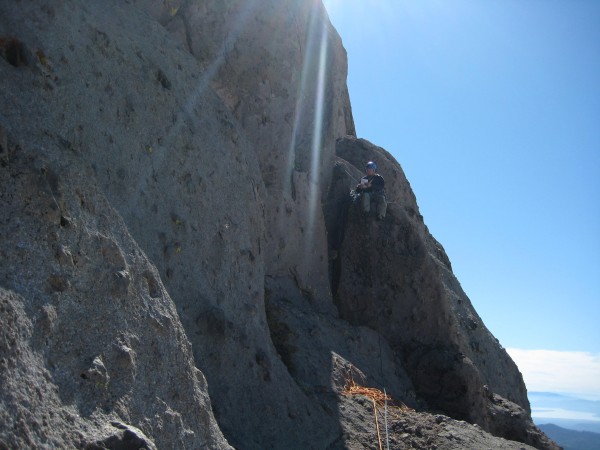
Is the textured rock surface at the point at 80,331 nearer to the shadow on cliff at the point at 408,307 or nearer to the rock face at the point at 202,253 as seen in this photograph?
the rock face at the point at 202,253

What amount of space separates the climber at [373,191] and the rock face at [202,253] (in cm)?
39

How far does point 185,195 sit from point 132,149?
1.29 meters

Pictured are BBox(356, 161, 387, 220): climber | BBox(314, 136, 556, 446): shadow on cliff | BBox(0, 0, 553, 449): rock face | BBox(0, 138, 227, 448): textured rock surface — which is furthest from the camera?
BBox(356, 161, 387, 220): climber

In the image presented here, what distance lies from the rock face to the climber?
0.39m

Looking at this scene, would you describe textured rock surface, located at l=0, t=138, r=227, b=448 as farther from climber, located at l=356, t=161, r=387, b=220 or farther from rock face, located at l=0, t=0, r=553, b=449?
climber, located at l=356, t=161, r=387, b=220

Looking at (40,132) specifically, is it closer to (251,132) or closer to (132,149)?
(132,149)

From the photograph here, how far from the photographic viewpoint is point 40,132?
7.38 m

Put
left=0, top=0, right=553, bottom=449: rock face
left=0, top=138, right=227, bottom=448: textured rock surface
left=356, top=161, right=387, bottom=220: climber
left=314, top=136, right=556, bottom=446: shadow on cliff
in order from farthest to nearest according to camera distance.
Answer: left=356, top=161, right=387, bottom=220: climber
left=314, top=136, right=556, bottom=446: shadow on cliff
left=0, top=0, right=553, bottom=449: rock face
left=0, top=138, right=227, bottom=448: textured rock surface

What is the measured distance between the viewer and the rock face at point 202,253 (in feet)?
20.1

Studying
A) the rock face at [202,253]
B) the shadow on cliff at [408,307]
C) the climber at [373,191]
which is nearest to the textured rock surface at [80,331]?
the rock face at [202,253]

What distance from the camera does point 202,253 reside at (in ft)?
35.5

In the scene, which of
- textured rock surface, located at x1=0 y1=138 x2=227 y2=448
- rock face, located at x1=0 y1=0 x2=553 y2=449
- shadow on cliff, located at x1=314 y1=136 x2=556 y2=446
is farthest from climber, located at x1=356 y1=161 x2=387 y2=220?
textured rock surface, located at x1=0 y1=138 x2=227 y2=448

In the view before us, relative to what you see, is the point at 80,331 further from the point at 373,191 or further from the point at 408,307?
the point at 373,191

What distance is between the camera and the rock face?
612 centimetres
